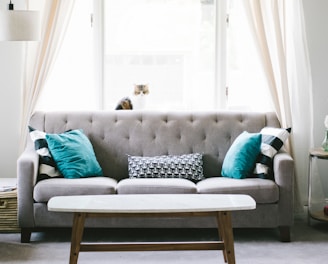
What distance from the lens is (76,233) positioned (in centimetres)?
359

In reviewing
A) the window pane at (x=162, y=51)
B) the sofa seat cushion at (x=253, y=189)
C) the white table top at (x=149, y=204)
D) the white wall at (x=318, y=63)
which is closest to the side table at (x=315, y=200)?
the white wall at (x=318, y=63)

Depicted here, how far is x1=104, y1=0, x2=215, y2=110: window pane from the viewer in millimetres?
5352

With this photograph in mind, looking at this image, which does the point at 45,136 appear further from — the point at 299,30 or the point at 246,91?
the point at 299,30

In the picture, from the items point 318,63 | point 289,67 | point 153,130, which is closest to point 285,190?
point 153,130

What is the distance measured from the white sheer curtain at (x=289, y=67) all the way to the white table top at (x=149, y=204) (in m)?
1.61

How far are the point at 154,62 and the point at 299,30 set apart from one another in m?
1.21

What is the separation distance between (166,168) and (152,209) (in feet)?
4.04

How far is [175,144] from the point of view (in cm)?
489

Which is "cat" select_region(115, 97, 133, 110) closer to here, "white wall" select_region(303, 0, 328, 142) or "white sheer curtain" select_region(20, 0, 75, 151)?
"white sheer curtain" select_region(20, 0, 75, 151)

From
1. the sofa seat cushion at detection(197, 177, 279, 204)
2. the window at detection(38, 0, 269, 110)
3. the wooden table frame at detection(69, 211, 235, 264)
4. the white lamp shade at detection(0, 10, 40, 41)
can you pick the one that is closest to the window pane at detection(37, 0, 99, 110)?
the window at detection(38, 0, 269, 110)

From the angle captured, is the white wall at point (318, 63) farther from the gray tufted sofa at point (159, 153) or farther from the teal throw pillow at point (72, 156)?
the teal throw pillow at point (72, 156)

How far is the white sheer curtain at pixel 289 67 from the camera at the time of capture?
509 centimetres

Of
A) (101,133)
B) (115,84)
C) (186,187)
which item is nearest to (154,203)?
(186,187)

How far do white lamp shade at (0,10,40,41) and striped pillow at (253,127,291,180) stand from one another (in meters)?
1.81
